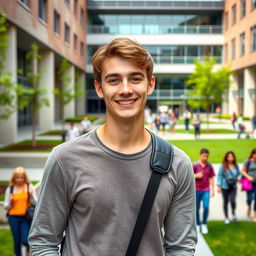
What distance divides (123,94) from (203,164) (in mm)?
6070

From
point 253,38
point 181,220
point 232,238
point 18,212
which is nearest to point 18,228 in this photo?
point 18,212

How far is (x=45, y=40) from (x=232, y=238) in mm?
24275

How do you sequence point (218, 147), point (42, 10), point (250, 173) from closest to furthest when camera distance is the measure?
point (250, 173)
point (218, 147)
point (42, 10)

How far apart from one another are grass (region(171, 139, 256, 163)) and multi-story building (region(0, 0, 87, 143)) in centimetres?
886

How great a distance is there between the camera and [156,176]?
1.80m

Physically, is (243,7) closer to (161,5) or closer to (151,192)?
(161,5)

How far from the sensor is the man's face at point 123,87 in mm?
1822

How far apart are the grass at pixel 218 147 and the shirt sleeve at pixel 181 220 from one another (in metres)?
13.7

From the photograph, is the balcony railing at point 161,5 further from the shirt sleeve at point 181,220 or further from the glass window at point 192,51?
the shirt sleeve at point 181,220

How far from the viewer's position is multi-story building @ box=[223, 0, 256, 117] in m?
41.4

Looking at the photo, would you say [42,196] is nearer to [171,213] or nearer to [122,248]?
[122,248]

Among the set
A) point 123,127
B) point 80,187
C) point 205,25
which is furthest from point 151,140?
point 205,25

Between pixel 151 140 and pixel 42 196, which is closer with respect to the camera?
pixel 42 196

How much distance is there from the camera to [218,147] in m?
19.6
